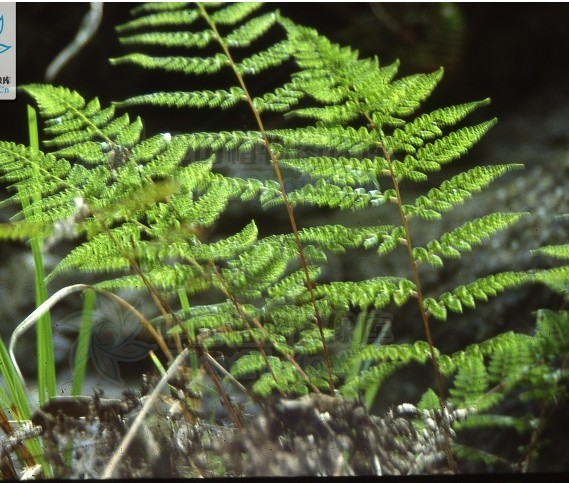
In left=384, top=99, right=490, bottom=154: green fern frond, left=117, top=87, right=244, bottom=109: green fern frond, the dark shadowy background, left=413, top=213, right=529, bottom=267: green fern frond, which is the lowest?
left=413, top=213, right=529, bottom=267: green fern frond

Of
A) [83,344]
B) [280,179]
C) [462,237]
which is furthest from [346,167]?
[83,344]

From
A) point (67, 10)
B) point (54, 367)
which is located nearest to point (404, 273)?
point (54, 367)

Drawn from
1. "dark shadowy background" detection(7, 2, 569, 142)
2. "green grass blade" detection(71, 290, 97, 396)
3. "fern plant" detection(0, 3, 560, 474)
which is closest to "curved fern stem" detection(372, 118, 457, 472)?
"fern plant" detection(0, 3, 560, 474)

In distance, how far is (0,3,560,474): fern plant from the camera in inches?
59.1

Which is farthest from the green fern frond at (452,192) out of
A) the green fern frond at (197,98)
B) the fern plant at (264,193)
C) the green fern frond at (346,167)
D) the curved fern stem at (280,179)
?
the green fern frond at (197,98)

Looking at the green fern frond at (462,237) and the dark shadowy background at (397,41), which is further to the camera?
the dark shadowy background at (397,41)

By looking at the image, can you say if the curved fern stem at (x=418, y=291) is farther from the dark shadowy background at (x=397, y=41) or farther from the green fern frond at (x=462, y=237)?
the dark shadowy background at (x=397, y=41)

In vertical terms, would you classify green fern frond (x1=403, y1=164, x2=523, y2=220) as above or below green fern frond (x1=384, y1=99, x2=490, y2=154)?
below

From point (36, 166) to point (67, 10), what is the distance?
38 centimetres

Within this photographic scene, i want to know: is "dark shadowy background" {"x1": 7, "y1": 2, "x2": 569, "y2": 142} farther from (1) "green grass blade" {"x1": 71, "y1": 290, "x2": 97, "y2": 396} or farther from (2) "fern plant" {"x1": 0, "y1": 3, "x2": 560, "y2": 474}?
(1) "green grass blade" {"x1": 71, "y1": 290, "x2": 97, "y2": 396}

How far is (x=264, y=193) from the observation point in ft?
5.04

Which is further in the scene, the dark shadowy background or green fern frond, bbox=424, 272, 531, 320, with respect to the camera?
the dark shadowy background

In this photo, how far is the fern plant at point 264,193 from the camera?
1500 millimetres

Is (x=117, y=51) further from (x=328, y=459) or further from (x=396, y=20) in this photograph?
(x=328, y=459)
